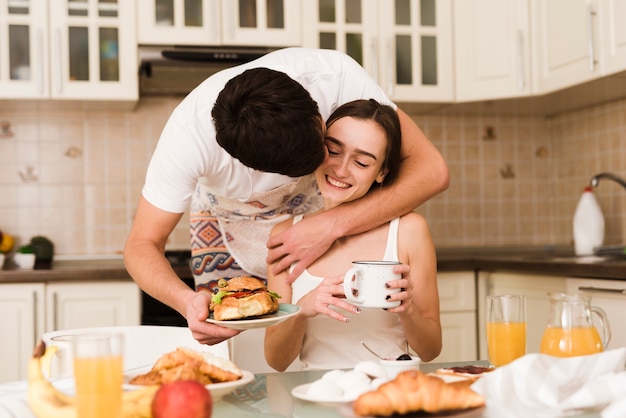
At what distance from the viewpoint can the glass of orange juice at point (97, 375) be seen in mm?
778

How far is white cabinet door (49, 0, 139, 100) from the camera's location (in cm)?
297

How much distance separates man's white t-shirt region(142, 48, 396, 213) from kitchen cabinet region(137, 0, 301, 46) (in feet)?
3.93

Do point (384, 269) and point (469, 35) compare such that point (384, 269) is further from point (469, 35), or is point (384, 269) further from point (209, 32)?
point (469, 35)

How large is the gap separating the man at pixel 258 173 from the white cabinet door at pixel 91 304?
71 cm

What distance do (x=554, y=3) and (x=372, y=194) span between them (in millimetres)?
1660

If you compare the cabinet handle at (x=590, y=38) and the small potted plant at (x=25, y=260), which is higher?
the cabinet handle at (x=590, y=38)

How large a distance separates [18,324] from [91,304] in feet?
0.81

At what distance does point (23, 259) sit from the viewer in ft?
9.64

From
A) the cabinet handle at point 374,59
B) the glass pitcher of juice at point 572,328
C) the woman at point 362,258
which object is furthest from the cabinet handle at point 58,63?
the glass pitcher of juice at point 572,328

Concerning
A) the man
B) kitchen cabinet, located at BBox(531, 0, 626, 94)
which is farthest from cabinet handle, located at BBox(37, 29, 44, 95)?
kitchen cabinet, located at BBox(531, 0, 626, 94)

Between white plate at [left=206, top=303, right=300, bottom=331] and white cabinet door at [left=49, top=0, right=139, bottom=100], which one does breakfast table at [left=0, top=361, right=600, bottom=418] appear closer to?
white plate at [left=206, top=303, right=300, bottom=331]

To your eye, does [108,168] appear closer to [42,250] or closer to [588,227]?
[42,250]

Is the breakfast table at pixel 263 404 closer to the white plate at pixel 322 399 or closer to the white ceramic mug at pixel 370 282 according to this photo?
the white plate at pixel 322 399

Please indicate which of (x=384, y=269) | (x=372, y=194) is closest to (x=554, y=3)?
(x=372, y=194)
